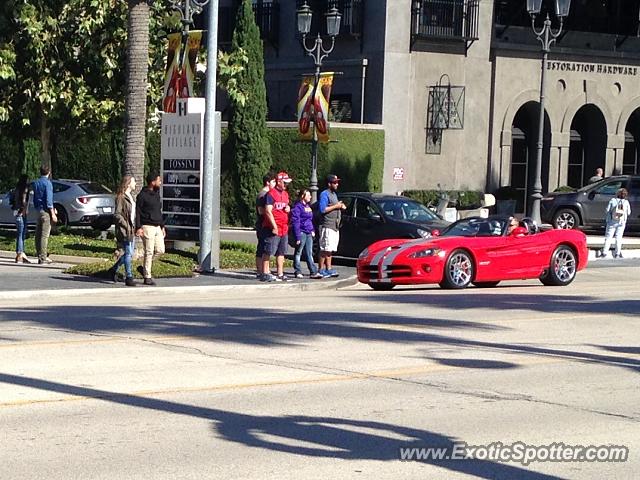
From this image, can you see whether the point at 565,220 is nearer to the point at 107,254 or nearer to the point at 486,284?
the point at 486,284

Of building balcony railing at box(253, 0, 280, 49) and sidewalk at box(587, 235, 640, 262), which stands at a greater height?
building balcony railing at box(253, 0, 280, 49)

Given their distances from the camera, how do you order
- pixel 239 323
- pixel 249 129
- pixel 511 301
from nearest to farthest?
pixel 239 323 → pixel 511 301 → pixel 249 129

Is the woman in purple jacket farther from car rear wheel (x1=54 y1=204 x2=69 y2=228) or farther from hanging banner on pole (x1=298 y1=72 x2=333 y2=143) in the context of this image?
car rear wheel (x1=54 y1=204 x2=69 y2=228)

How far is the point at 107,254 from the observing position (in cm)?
2695

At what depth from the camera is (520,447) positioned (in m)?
8.62

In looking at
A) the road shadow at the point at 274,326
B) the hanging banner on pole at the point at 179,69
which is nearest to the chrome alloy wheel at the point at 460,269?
the road shadow at the point at 274,326

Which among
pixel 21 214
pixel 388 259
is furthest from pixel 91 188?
pixel 388 259

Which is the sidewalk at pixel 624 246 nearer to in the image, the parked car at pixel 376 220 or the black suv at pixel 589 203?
the black suv at pixel 589 203

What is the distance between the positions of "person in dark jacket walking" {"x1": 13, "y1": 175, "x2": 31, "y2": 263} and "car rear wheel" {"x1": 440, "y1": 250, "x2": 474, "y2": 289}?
879 centimetres

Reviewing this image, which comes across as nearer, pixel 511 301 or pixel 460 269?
pixel 511 301

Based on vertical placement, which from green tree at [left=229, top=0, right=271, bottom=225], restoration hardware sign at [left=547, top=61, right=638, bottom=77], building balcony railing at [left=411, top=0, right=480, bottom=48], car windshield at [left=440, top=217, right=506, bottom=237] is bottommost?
car windshield at [left=440, top=217, right=506, bottom=237]

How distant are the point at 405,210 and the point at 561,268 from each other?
16.6 feet

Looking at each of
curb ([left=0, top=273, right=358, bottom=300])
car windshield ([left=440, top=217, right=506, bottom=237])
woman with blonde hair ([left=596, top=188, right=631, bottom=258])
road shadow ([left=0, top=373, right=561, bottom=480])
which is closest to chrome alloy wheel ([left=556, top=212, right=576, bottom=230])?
woman with blonde hair ([left=596, top=188, right=631, bottom=258])

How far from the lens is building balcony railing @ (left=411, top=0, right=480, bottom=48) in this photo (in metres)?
43.0
